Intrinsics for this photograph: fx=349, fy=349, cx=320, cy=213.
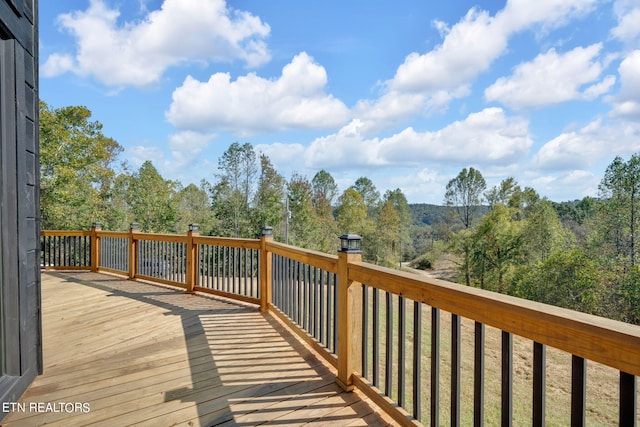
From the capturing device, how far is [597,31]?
27.5 metres

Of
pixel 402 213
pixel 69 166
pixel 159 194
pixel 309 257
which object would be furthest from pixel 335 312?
pixel 402 213

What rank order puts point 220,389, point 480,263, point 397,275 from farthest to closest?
point 480,263 → point 220,389 → point 397,275

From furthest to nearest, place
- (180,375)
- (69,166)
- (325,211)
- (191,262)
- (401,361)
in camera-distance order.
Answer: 1. (325,211)
2. (69,166)
3. (191,262)
4. (180,375)
5. (401,361)

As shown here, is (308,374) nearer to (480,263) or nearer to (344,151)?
(480,263)

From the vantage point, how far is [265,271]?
14.0 feet

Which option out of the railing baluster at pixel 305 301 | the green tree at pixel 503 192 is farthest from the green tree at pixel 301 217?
the green tree at pixel 503 192

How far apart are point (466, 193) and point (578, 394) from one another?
37.9 m

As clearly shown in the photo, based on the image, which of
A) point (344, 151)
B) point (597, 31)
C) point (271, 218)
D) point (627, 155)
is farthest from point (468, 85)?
point (271, 218)

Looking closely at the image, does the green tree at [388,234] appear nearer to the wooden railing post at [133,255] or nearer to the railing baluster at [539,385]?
the wooden railing post at [133,255]

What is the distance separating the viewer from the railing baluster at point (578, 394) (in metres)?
1.11

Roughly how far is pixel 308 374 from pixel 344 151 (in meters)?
35.7

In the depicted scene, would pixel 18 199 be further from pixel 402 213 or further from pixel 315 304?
pixel 402 213

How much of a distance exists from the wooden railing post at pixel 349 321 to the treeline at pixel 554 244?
59.4ft

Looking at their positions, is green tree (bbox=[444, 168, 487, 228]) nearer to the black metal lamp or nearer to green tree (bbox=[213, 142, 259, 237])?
green tree (bbox=[213, 142, 259, 237])
